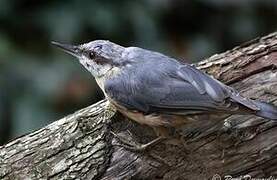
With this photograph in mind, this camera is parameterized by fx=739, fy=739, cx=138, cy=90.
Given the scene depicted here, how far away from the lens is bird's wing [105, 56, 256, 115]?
325cm

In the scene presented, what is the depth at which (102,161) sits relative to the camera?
335 centimetres

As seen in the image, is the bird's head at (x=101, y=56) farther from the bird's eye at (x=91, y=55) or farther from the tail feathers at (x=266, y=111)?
the tail feathers at (x=266, y=111)

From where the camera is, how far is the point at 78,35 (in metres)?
4.82

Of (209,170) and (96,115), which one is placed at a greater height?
(96,115)

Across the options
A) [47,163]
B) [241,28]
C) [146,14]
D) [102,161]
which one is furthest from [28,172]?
[241,28]

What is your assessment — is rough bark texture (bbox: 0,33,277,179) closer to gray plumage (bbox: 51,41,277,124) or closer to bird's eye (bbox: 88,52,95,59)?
gray plumage (bbox: 51,41,277,124)

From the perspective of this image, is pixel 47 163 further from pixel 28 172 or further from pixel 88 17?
pixel 88 17

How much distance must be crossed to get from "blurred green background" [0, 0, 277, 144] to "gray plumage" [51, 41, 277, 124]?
1.20m

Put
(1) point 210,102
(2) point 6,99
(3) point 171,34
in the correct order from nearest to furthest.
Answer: (1) point 210,102 → (2) point 6,99 → (3) point 171,34

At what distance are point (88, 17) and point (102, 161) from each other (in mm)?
1706

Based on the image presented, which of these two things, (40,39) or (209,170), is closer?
(209,170)

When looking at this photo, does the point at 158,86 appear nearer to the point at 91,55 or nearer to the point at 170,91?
the point at 170,91

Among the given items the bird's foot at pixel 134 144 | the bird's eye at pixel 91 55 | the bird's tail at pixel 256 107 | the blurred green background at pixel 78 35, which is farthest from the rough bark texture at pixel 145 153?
the blurred green background at pixel 78 35

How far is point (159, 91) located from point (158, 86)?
28 mm
